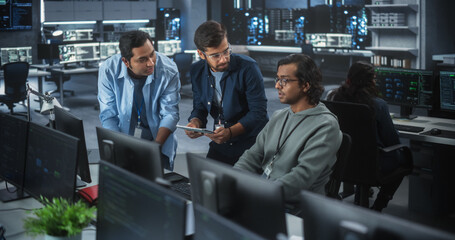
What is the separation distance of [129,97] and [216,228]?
1.84m

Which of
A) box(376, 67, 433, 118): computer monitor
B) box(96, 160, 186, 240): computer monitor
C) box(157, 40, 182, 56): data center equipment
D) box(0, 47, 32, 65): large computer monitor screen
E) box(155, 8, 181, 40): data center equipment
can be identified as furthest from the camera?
box(155, 8, 181, 40): data center equipment

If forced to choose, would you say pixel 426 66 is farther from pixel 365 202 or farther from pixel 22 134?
pixel 22 134

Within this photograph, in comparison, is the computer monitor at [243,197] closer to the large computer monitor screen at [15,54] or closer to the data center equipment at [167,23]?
the large computer monitor screen at [15,54]

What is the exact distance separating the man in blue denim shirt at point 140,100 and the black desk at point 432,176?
201 centimetres

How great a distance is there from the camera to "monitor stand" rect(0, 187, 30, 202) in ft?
8.58

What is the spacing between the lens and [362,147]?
3.61m

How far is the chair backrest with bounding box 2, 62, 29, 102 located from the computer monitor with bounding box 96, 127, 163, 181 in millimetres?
6765

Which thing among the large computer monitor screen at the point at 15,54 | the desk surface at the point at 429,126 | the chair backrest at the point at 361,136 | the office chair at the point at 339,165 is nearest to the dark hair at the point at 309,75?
the office chair at the point at 339,165

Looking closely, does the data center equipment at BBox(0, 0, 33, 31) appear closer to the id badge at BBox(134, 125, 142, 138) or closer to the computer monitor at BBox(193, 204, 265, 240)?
the id badge at BBox(134, 125, 142, 138)

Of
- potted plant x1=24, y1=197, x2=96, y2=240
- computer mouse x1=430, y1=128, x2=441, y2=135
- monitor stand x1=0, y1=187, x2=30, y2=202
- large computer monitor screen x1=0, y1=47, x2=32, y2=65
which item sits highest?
large computer monitor screen x1=0, y1=47, x2=32, y2=65

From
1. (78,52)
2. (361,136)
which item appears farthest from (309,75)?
(78,52)

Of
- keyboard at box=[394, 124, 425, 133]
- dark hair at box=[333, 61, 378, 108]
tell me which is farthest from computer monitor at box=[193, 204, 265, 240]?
keyboard at box=[394, 124, 425, 133]

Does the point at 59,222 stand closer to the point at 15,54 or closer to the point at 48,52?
Answer: the point at 15,54

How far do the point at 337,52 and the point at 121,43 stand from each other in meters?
10.5
